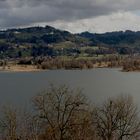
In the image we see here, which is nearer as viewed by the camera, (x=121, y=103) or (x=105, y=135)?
(x=105, y=135)

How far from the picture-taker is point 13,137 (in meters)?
32.9

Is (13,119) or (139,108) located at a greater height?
(13,119)

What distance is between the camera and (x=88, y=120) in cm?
3541

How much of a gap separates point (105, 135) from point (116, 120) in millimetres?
1992

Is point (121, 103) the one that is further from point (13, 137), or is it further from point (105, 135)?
point (13, 137)

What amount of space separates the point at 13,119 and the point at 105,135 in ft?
29.9

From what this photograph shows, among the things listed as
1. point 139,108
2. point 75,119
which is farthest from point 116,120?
point 139,108

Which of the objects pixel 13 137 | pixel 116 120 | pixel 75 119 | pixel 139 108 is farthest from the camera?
pixel 139 108

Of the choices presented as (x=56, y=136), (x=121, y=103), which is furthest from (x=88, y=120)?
(x=121, y=103)

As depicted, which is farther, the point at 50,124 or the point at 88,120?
the point at 88,120

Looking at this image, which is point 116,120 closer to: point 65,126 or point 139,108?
→ point 65,126

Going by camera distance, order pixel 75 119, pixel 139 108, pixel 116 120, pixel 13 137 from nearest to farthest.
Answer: pixel 13 137 → pixel 75 119 → pixel 116 120 → pixel 139 108

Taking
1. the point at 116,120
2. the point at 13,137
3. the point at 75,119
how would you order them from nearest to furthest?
the point at 13,137 → the point at 75,119 → the point at 116,120

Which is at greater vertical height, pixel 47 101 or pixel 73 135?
pixel 47 101
